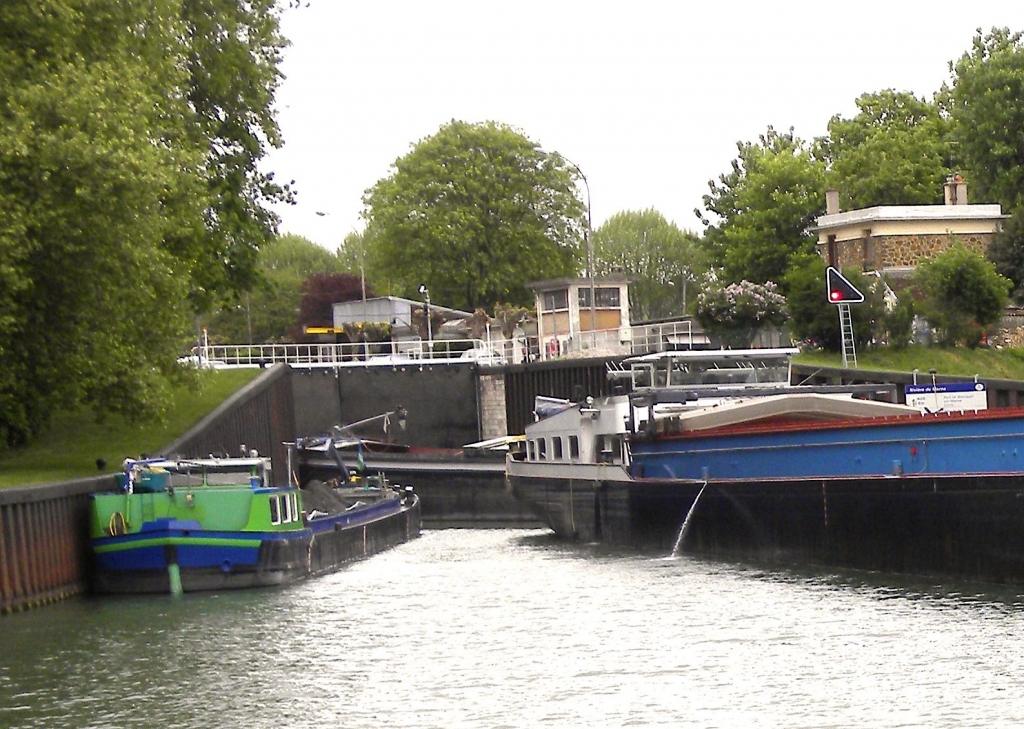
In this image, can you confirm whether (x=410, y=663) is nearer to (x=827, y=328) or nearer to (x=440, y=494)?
(x=440, y=494)

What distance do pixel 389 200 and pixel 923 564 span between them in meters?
79.6

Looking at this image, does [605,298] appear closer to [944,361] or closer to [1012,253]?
[1012,253]

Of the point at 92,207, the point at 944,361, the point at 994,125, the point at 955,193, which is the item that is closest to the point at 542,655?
the point at 92,207

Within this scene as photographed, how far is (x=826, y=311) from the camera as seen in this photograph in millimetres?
60469

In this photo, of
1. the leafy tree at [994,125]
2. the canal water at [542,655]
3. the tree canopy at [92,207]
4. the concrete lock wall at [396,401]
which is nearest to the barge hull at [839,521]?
the canal water at [542,655]

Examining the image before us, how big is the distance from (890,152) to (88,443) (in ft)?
196

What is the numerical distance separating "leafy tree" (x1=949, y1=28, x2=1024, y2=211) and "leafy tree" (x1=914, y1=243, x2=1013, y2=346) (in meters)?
20.8

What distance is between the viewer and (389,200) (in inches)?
4190

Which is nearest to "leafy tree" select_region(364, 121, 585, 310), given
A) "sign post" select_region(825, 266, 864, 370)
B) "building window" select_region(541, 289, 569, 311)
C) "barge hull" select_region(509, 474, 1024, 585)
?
"building window" select_region(541, 289, 569, 311)

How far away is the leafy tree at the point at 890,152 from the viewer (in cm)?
9138

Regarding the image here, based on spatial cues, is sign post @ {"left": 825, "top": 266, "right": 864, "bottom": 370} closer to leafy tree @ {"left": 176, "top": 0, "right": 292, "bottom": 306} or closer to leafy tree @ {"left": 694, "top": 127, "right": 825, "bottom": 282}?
leafy tree @ {"left": 176, "top": 0, "right": 292, "bottom": 306}

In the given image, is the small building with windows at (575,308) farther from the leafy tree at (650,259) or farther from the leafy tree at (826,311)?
the leafy tree at (650,259)

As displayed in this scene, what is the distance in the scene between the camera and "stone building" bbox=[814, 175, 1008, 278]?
228ft

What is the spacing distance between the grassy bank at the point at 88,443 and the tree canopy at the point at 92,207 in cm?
88
